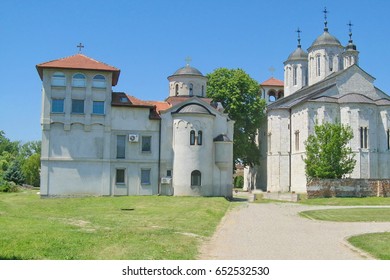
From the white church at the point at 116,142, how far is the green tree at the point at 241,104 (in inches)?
462

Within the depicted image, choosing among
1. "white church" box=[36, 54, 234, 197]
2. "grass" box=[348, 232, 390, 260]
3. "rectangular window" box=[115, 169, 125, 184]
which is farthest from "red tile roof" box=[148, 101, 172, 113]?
"grass" box=[348, 232, 390, 260]

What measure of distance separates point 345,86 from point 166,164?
2462cm

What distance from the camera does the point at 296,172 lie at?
179 feet

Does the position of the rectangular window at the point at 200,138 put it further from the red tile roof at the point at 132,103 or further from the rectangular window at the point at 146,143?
the rectangular window at the point at 146,143

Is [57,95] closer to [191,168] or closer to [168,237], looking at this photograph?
[191,168]

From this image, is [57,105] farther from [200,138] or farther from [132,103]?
[200,138]

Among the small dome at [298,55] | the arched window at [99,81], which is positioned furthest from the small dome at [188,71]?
the small dome at [298,55]

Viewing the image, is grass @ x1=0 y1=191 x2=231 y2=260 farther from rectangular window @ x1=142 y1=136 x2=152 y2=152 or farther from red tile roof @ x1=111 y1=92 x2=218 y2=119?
red tile roof @ x1=111 y1=92 x2=218 y2=119

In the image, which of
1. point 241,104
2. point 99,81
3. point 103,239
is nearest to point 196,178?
point 99,81

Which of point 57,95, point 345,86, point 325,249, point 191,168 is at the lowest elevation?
point 325,249

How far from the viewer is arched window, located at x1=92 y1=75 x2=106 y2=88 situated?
41562 millimetres

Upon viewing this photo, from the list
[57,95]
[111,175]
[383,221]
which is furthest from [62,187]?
[383,221]

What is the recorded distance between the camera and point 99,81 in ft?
137

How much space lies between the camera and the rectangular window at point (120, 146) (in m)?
42.0
